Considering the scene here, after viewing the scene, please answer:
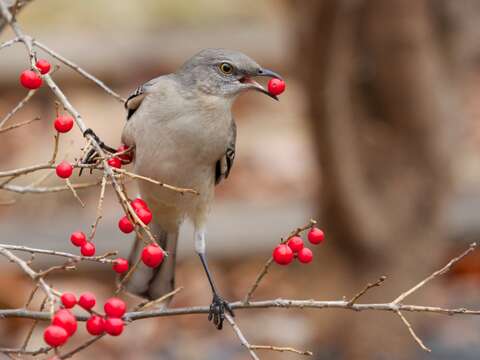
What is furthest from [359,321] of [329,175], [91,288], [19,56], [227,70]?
[19,56]

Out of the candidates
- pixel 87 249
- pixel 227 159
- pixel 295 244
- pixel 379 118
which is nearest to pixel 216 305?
Result: pixel 227 159

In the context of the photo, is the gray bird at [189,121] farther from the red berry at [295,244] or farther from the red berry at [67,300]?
the red berry at [67,300]

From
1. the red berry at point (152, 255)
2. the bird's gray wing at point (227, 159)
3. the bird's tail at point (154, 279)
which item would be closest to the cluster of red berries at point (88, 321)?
the red berry at point (152, 255)

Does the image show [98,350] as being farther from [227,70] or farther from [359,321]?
[227,70]

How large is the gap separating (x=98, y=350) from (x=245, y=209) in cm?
198

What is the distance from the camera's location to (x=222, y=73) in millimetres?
3609

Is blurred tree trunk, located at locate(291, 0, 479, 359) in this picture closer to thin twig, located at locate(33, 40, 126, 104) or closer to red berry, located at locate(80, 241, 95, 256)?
thin twig, located at locate(33, 40, 126, 104)

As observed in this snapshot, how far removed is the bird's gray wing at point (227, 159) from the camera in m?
3.83

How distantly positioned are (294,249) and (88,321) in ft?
2.59

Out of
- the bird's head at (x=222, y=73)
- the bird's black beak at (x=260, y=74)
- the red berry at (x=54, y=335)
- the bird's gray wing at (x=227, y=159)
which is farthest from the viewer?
the bird's gray wing at (x=227, y=159)

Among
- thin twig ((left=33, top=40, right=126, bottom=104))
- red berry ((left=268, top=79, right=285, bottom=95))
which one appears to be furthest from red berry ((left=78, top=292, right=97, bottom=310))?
red berry ((left=268, top=79, right=285, bottom=95))

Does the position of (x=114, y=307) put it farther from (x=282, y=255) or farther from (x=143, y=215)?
(x=282, y=255)

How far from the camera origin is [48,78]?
2596 millimetres

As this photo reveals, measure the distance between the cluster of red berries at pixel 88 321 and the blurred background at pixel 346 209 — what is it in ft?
13.6
